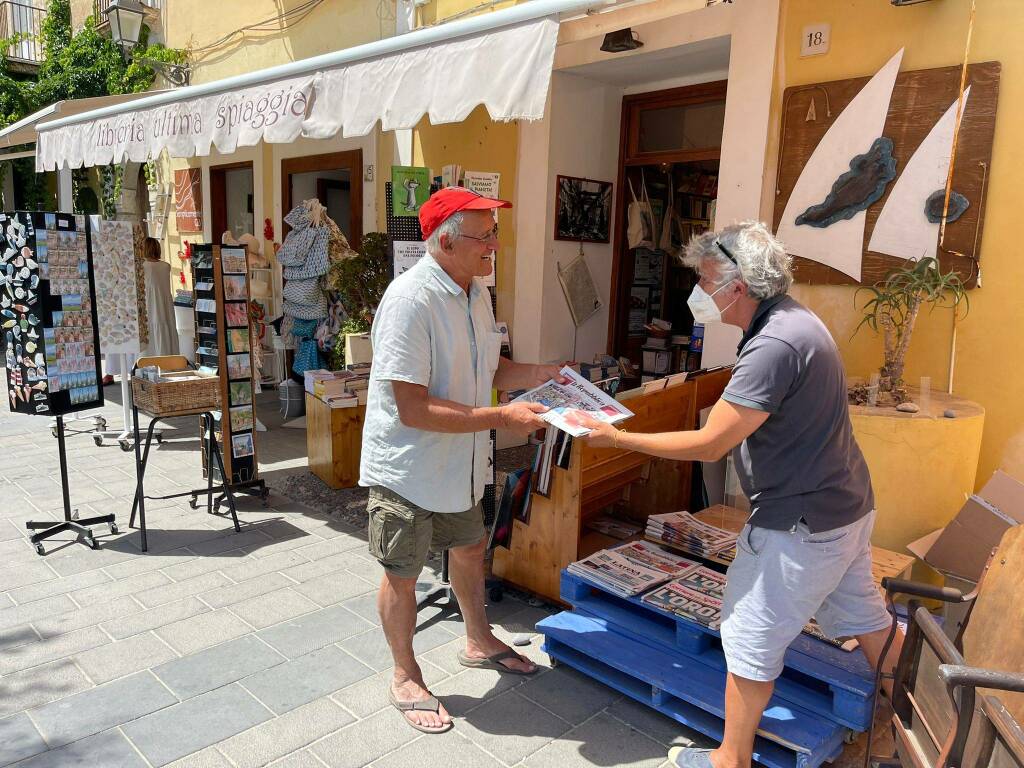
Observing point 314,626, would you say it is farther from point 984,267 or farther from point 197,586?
point 984,267

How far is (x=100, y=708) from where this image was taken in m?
2.82

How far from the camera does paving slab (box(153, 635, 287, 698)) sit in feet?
9.85

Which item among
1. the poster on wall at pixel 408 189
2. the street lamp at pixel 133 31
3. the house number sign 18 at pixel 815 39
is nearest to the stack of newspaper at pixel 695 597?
the poster on wall at pixel 408 189

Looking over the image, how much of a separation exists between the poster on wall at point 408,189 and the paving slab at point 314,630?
8.16 feet

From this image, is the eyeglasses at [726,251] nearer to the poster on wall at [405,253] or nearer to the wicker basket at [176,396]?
the poster on wall at [405,253]

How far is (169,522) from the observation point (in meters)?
4.79

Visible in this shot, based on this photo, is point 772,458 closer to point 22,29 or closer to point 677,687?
point 677,687

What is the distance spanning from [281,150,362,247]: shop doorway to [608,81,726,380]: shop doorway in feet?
10.3

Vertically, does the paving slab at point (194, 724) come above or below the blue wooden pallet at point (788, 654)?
below

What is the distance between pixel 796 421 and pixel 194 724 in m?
2.44

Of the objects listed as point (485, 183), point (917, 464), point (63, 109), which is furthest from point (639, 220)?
point (63, 109)

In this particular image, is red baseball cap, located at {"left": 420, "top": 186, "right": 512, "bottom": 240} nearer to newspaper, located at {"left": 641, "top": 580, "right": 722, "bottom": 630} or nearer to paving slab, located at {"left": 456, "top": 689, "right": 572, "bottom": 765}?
newspaper, located at {"left": 641, "top": 580, "right": 722, "bottom": 630}

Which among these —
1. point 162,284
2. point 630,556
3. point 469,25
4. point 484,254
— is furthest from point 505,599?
point 162,284

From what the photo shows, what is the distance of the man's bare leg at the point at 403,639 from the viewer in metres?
2.78
